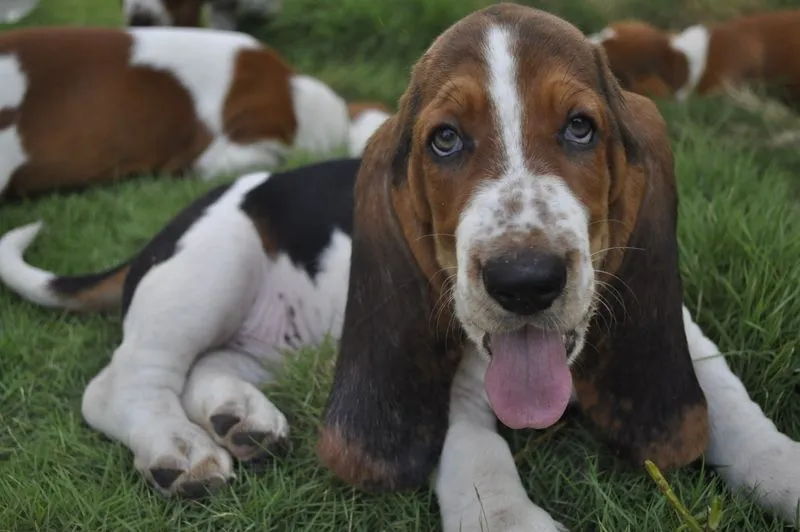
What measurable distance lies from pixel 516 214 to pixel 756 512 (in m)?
1.13

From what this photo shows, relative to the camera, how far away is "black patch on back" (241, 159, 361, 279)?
3.67 metres

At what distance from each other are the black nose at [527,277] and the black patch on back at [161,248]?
1672mm

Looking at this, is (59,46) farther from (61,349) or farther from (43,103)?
(61,349)

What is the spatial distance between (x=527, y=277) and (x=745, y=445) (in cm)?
102

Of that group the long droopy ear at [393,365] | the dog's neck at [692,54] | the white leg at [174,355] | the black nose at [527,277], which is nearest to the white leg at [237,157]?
the white leg at [174,355]

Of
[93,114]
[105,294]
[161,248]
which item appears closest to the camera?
[161,248]

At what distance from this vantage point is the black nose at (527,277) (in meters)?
2.21

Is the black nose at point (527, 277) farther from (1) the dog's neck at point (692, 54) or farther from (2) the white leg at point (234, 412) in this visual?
(1) the dog's neck at point (692, 54)

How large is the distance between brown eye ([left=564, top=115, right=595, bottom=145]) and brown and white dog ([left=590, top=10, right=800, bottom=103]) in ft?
13.3

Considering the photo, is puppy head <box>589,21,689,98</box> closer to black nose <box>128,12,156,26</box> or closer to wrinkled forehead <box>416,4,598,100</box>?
black nose <box>128,12,156,26</box>

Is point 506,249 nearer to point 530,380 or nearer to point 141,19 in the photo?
point 530,380

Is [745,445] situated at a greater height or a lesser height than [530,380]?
lesser

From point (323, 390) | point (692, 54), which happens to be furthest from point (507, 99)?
point (692, 54)

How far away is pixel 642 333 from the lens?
2.77m
